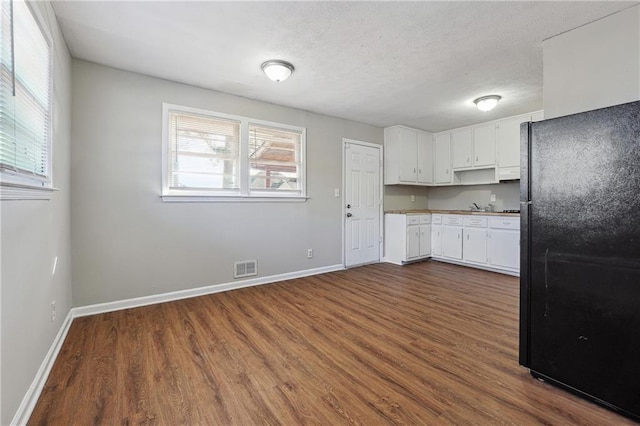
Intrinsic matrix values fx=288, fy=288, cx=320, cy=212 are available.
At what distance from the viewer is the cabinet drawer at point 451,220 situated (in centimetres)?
509

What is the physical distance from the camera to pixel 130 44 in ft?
8.44

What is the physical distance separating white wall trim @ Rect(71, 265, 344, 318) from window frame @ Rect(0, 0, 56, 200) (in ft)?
4.65

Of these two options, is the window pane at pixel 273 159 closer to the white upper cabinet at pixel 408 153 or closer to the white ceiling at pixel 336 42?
the white ceiling at pixel 336 42

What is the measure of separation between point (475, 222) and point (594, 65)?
296cm

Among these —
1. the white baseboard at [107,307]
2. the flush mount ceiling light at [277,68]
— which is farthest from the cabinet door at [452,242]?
the flush mount ceiling light at [277,68]

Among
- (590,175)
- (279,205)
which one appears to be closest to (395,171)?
(279,205)

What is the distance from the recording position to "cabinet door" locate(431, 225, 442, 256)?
5.42 metres

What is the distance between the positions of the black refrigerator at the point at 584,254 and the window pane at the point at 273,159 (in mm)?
2974

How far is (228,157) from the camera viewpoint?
3.71m

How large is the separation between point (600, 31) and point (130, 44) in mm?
3862

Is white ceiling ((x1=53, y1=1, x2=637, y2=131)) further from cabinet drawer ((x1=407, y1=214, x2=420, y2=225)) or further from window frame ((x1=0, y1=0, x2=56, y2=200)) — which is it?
cabinet drawer ((x1=407, y1=214, x2=420, y2=225))

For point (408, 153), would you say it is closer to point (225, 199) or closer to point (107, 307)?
→ point (225, 199)

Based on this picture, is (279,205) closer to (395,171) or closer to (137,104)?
(137,104)

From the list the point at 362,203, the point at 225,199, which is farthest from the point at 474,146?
the point at 225,199
